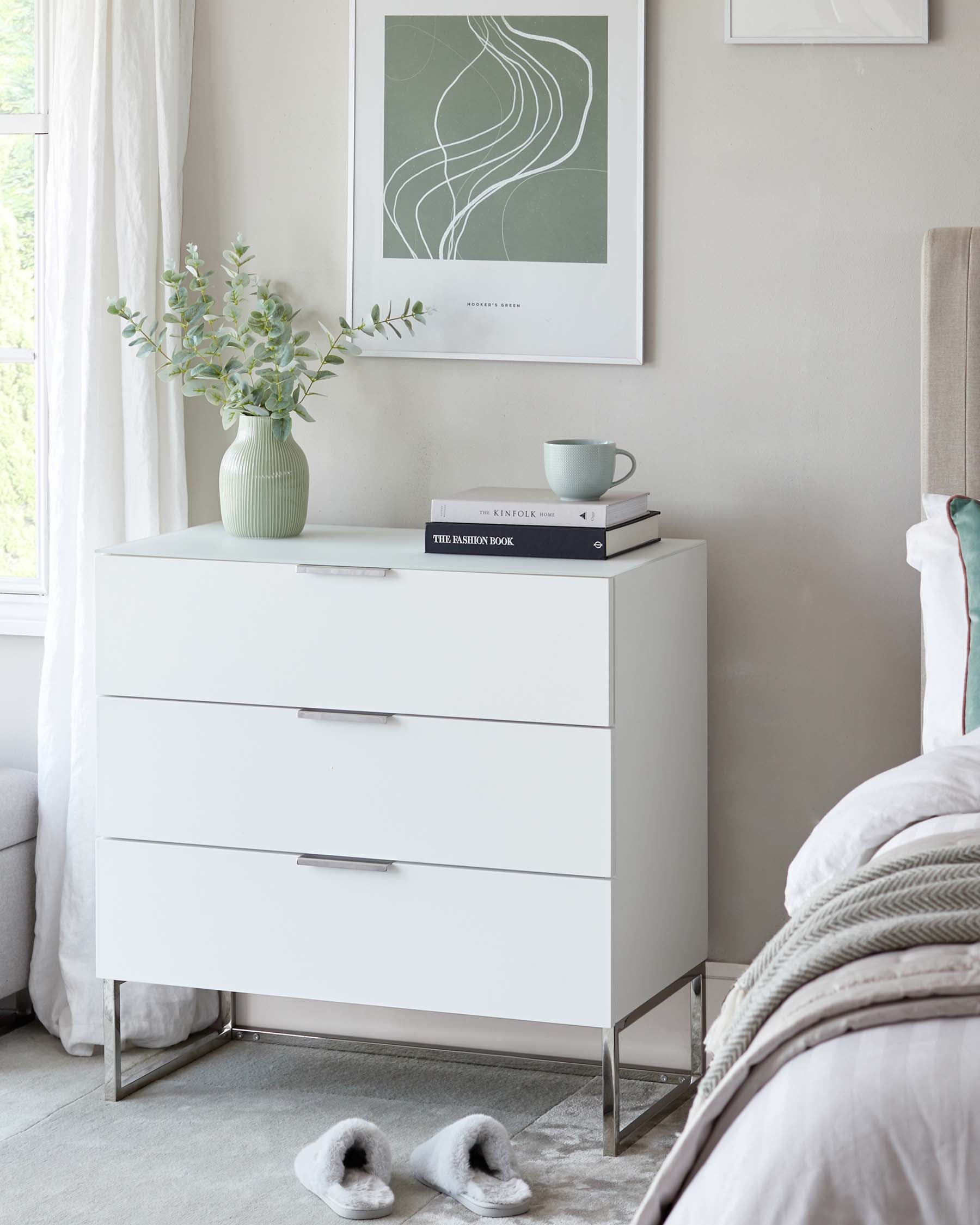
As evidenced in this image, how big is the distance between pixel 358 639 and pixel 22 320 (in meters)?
1.15

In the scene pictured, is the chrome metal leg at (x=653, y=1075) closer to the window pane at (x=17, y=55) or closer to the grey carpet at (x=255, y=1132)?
the grey carpet at (x=255, y=1132)

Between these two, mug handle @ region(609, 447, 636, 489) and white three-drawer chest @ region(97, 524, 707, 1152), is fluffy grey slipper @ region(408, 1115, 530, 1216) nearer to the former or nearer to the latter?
white three-drawer chest @ region(97, 524, 707, 1152)

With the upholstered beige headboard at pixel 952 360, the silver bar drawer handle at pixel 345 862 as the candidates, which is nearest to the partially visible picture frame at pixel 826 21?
the upholstered beige headboard at pixel 952 360

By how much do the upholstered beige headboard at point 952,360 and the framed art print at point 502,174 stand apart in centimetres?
48

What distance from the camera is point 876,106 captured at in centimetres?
251

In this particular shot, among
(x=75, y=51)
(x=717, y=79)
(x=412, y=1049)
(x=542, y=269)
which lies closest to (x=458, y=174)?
(x=542, y=269)

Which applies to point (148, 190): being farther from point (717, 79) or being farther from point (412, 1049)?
point (412, 1049)

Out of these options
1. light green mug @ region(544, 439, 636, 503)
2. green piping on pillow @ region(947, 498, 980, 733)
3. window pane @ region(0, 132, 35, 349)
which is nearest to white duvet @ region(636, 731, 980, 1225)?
green piping on pillow @ region(947, 498, 980, 733)

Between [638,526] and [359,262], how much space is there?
710 millimetres

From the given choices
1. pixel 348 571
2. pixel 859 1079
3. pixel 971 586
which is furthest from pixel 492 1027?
pixel 859 1079

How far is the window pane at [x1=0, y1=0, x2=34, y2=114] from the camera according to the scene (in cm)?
294

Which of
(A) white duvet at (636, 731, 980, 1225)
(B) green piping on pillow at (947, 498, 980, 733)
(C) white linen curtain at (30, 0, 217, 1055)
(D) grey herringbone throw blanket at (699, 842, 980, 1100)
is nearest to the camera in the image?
(A) white duvet at (636, 731, 980, 1225)

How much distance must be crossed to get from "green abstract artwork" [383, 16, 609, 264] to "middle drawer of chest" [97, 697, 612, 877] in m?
0.85

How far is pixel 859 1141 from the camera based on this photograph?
1.12m
